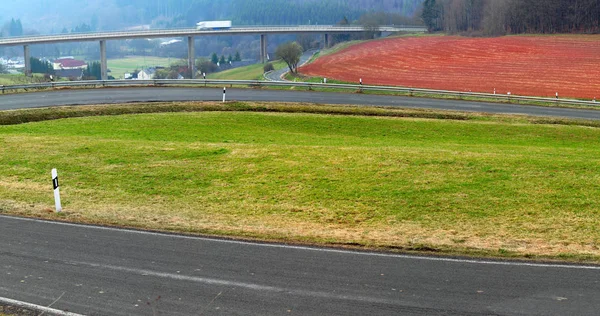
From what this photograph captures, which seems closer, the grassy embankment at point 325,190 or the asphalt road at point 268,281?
the asphalt road at point 268,281

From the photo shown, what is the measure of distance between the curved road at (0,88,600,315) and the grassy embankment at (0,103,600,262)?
0.96 m

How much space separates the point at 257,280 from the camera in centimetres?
1002

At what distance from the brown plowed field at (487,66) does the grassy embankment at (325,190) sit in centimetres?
3076

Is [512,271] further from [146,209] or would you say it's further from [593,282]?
[146,209]

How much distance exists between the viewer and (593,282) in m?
9.79

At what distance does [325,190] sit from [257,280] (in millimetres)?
6270

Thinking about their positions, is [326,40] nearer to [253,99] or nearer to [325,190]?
[253,99]

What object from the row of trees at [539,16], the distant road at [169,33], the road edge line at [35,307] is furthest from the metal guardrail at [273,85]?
the distant road at [169,33]

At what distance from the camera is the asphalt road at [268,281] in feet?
29.4

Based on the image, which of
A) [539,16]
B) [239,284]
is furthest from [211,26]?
[239,284]

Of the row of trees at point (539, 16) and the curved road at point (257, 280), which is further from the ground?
the row of trees at point (539, 16)

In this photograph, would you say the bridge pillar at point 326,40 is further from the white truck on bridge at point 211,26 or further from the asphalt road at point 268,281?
the asphalt road at point 268,281

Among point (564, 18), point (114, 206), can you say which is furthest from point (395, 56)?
point (114, 206)

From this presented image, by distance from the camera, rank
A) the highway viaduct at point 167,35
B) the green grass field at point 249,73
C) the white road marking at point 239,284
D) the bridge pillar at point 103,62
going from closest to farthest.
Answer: the white road marking at point 239,284, the bridge pillar at point 103,62, the highway viaduct at point 167,35, the green grass field at point 249,73
